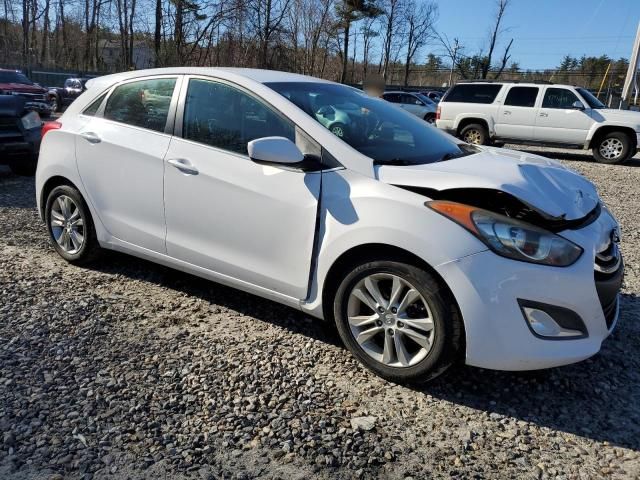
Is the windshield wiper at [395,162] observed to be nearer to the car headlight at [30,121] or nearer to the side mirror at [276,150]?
the side mirror at [276,150]

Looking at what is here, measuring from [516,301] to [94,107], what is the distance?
3411 mm

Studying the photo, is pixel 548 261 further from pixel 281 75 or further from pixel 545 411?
pixel 281 75

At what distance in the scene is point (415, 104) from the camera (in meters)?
22.1

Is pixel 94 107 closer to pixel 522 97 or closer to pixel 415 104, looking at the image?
pixel 522 97

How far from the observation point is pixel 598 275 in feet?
8.90

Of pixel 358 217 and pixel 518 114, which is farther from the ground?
pixel 518 114

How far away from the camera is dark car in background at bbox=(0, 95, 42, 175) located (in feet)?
24.6

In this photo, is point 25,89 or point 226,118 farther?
point 25,89

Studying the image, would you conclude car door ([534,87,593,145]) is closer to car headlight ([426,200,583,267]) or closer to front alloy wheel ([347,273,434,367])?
car headlight ([426,200,583,267])

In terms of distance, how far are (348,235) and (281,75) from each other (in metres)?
1.51

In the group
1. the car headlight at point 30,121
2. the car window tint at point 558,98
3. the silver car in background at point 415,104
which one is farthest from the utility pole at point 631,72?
the car headlight at point 30,121


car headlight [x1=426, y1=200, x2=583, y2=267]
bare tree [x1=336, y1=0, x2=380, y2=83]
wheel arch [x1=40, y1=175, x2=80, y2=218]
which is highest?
bare tree [x1=336, y1=0, x2=380, y2=83]

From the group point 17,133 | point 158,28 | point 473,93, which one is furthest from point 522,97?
point 158,28

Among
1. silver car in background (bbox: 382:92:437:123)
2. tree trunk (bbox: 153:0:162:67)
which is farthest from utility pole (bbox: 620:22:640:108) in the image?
tree trunk (bbox: 153:0:162:67)
